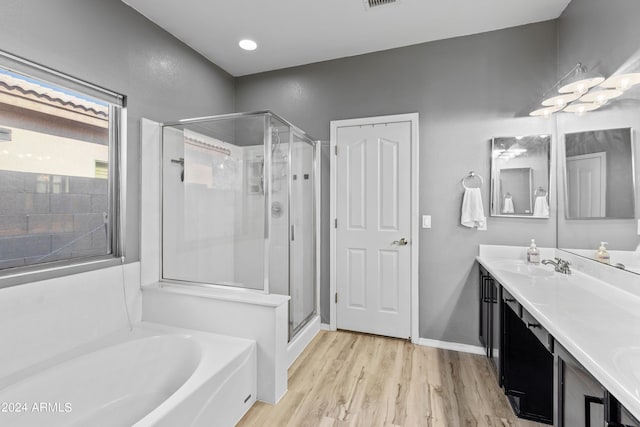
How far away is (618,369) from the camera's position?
0.82m

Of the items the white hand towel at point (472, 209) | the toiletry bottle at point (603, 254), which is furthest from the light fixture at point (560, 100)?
the toiletry bottle at point (603, 254)

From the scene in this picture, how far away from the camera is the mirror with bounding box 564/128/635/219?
1.56 metres

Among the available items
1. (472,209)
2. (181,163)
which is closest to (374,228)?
(472,209)

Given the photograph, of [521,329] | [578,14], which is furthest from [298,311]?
[578,14]

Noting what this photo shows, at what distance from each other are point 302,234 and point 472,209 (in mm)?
1500

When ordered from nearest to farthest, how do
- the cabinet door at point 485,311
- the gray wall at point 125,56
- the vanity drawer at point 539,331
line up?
the vanity drawer at point 539,331, the gray wall at point 125,56, the cabinet door at point 485,311

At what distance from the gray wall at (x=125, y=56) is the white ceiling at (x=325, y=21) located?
182 mm

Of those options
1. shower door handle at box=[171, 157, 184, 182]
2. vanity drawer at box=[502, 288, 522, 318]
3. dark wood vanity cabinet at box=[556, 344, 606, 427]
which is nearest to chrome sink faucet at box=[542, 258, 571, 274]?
vanity drawer at box=[502, 288, 522, 318]

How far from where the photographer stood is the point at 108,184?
207 centimetres

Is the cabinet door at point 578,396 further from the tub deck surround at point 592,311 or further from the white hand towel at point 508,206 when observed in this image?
the white hand towel at point 508,206

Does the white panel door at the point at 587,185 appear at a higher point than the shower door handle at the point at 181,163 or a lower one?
lower

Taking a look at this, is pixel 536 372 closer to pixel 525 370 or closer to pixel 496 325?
pixel 525 370

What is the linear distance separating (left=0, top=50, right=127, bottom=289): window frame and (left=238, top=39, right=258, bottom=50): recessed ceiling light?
3.75ft

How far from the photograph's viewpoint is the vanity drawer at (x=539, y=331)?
1220 millimetres
